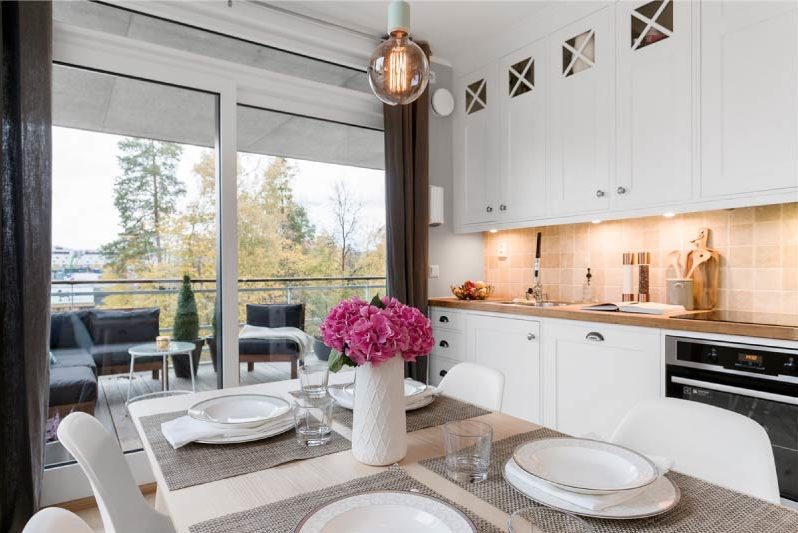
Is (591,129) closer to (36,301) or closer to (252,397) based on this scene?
(252,397)

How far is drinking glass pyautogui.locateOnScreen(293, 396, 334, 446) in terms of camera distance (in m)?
1.15

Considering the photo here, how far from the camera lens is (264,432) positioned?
1175 mm

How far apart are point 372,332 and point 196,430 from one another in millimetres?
517

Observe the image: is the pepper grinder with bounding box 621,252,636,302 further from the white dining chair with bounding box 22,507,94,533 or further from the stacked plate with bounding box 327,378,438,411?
the white dining chair with bounding box 22,507,94,533

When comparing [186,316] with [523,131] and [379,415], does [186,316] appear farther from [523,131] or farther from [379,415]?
[523,131]

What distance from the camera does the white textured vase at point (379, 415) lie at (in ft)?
3.41

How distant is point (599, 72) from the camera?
2625 mm

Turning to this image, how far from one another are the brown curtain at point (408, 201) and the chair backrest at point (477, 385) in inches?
51.5

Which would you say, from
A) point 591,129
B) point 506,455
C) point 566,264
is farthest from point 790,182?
point 506,455

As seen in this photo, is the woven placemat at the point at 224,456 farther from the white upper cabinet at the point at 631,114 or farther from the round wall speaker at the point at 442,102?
the round wall speaker at the point at 442,102

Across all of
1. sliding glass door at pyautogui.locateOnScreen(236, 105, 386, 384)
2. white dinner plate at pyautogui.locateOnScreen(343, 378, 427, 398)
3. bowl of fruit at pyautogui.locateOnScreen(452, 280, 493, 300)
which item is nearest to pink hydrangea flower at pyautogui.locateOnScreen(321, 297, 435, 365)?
white dinner plate at pyautogui.locateOnScreen(343, 378, 427, 398)

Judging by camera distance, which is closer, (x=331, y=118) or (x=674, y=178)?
(x=674, y=178)

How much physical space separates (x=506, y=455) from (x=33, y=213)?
7.02 feet

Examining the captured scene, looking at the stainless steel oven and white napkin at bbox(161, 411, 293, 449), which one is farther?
the stainless steel oven
